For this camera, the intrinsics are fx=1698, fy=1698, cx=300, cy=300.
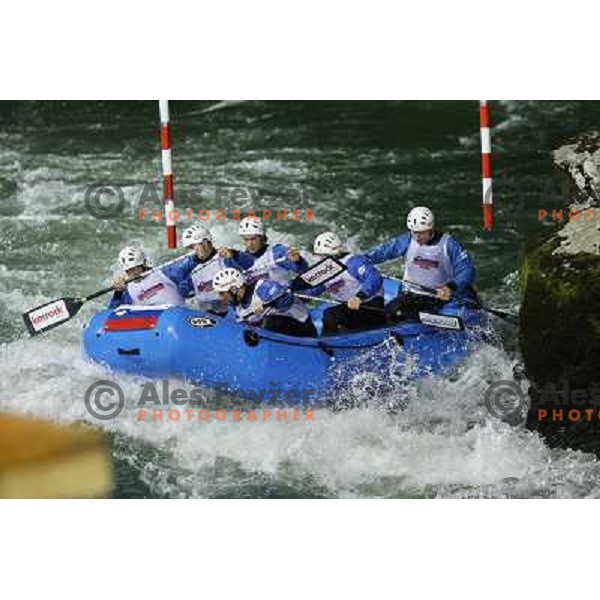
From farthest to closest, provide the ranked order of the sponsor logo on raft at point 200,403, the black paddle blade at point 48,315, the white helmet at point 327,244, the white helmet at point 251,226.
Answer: the white helmet at point 251,226 < the white helmet at point 327,244 < the black paddle blade at point 48,315 < the sponsor logo on raft at point 200,403

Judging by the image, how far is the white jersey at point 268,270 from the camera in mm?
6922

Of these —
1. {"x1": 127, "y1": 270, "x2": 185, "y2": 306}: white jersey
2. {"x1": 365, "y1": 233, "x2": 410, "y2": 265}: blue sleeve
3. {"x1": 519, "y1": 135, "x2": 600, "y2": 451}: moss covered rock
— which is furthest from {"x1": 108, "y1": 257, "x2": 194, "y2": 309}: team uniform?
{"x1": 519, "y1": 135, "x2": 600, "y2": 451}: moss covered rock

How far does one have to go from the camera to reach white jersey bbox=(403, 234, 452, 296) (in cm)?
695

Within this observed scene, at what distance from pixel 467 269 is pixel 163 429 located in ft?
4.71

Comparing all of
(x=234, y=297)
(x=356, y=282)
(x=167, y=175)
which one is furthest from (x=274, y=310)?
(x=167, y=175)

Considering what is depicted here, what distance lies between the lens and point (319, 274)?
6781 millimetres

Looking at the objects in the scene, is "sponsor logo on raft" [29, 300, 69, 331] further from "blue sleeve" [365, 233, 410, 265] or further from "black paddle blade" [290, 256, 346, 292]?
"blue sleeve" [365, 233, 410, 265]

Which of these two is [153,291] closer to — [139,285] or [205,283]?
[139,285]

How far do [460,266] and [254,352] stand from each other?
3.28ft

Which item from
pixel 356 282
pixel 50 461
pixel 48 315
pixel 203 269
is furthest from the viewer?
pixel 203 269

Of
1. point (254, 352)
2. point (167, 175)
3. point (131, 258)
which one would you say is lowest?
point (254, 352)

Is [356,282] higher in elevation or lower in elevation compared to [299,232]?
lower

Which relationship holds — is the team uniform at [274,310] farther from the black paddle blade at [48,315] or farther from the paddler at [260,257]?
the black paddle blade at [48,315]

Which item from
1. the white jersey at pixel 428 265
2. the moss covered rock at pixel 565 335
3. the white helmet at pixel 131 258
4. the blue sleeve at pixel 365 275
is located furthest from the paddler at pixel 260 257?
the moss covered rock at pixel 565 335
